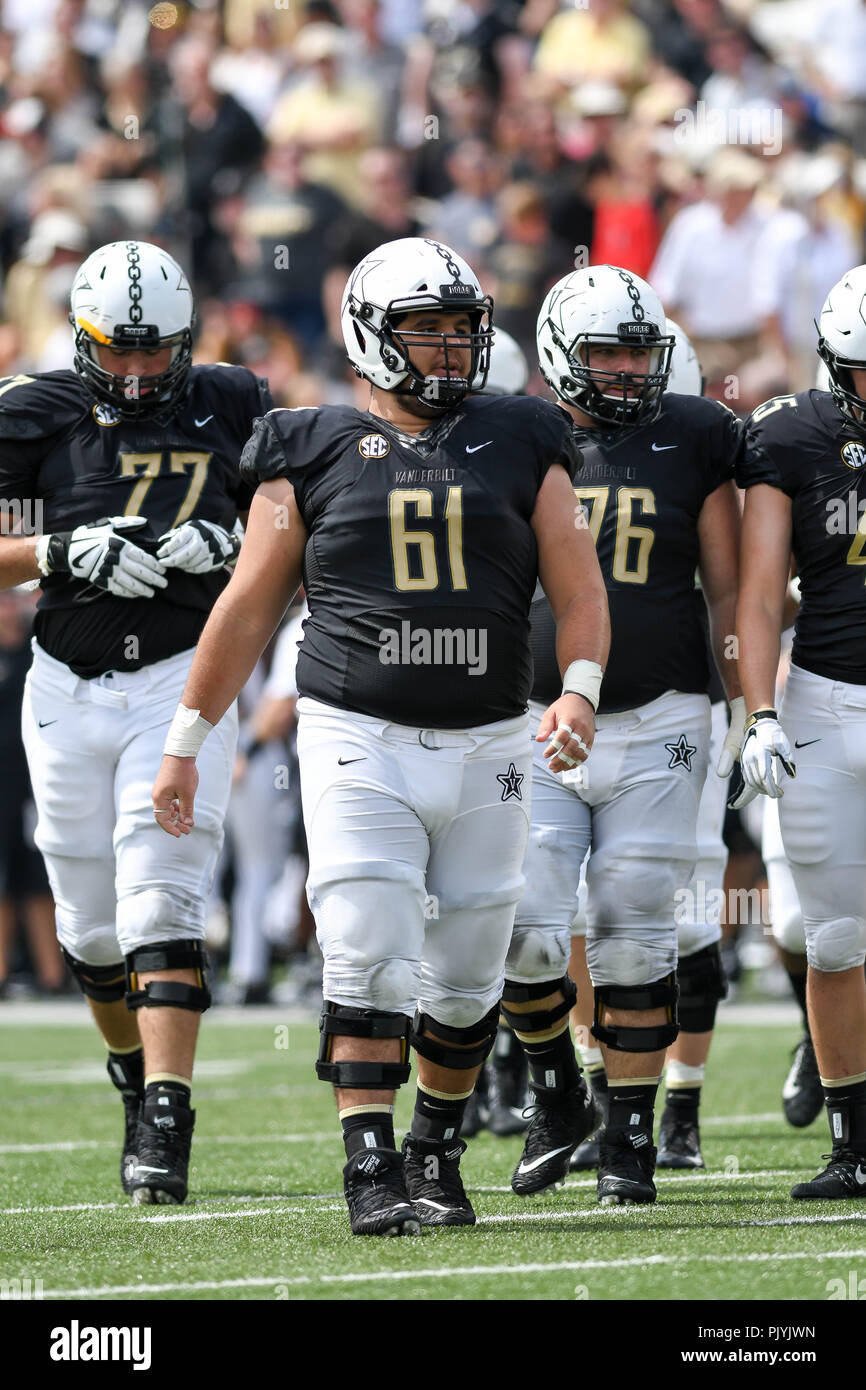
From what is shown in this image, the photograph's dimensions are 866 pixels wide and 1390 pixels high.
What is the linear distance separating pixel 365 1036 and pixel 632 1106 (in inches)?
35.4

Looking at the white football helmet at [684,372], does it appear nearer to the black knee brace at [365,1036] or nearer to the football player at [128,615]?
the football player at [128,615]

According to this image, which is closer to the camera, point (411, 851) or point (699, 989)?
point (411, 851)

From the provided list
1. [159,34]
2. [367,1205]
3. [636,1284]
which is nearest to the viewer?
[636,1284]

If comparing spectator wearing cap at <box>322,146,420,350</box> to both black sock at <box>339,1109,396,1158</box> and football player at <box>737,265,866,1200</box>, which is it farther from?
black sock at <box>339,1109,396,1158</box>

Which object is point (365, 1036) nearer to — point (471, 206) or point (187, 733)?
point (187, 733)

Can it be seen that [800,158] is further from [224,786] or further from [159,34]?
[224,786]

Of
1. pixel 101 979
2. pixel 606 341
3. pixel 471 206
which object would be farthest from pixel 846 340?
pixel 471 206

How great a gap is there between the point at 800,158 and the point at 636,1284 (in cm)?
995

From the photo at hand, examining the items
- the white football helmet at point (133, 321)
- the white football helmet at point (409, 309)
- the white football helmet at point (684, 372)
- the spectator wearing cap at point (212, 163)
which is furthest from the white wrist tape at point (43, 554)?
the spectator wearing cap at point (212, 163)

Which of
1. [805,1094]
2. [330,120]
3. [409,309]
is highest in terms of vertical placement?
[330,120]

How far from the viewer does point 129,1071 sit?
5.81 meters

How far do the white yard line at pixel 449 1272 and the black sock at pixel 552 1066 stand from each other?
1.28m

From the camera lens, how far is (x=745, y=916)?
11102 mm
